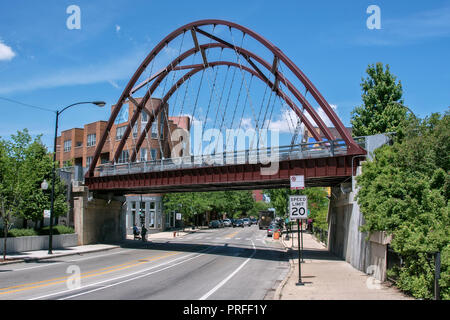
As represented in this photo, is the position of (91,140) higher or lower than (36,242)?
higher

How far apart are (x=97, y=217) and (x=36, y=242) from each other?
1056 cm

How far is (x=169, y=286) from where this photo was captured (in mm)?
15586

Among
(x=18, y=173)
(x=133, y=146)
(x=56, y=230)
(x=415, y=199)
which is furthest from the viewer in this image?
(x=133, y=146)

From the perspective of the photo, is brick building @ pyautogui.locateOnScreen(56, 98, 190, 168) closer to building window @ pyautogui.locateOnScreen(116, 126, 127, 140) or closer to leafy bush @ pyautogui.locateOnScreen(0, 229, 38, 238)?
building window @ pyautogui.locateOnScreen(116, 126, 127, 140)

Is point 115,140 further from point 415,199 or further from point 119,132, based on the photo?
point 415,199

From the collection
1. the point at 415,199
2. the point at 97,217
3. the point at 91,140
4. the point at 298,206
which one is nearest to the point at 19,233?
the point at 97,217

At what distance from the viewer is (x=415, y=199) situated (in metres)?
14.2

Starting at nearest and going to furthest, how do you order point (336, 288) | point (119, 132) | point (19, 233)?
1. point (336, 288)
2. point (19, 233)
3. point (119, 132)

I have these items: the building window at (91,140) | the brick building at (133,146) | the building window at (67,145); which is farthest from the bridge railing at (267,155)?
the building window at (67,145)

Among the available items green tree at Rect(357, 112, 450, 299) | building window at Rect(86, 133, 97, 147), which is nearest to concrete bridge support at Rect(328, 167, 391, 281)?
green tree at Rect(357, 112, 450, 299)

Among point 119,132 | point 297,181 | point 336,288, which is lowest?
point 336,288

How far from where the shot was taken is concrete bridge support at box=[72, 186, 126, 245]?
1576 inches

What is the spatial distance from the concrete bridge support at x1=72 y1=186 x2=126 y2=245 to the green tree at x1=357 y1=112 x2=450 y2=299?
2868 centimetres
